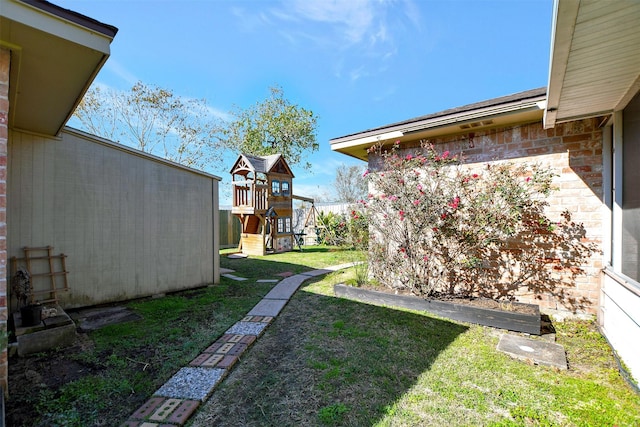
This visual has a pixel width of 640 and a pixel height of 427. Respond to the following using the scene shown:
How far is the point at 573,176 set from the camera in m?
3.81

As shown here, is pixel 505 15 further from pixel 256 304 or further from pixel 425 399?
pixel 256 304

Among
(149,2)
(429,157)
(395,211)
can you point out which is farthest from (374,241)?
(149,2)

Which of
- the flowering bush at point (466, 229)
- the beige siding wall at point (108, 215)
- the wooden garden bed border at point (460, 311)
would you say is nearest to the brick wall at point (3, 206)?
the beige siding wall at point (108, 215)

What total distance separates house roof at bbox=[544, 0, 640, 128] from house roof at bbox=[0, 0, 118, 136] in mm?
3311

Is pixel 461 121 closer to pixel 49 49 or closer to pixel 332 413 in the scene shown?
pixel 332 413

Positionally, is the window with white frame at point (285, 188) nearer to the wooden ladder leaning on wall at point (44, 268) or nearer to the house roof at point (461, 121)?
the house roof at point (461, 121)

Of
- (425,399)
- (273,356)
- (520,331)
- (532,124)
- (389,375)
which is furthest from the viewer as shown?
(532,124)

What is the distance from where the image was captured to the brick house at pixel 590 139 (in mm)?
2020

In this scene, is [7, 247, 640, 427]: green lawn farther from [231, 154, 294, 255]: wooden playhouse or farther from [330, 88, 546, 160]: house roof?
[231, 154, 294, 255]: wooden playhouse

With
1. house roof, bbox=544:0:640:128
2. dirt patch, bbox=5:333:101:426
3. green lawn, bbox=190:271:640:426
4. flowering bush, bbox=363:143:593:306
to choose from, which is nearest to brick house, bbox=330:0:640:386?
house roof, bbox=544:0:640:128

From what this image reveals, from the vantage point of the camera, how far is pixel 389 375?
2.60 metres

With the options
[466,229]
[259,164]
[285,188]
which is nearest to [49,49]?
[466,229]

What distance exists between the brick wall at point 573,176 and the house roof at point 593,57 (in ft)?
2.01

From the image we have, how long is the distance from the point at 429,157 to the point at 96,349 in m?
5.35
